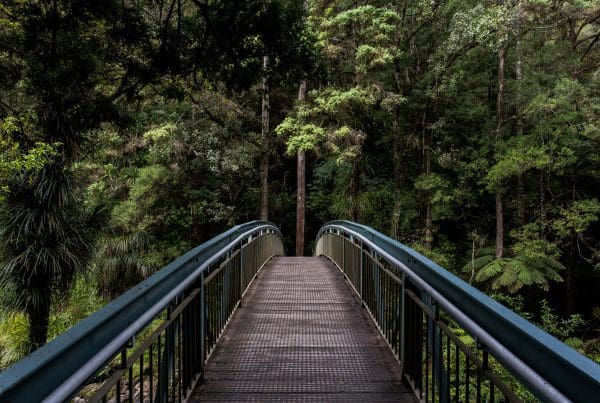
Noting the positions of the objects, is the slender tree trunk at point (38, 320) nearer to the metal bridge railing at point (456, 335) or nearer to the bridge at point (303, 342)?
the bridge at point (303, 342)

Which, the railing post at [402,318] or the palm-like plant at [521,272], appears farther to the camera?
the palm-like plant at [521,272]

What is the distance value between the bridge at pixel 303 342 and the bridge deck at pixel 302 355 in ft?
0.05

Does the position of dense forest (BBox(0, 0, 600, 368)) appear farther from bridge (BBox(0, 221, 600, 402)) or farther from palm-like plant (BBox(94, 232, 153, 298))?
bridge (BBox(0, 221, 600, 402))

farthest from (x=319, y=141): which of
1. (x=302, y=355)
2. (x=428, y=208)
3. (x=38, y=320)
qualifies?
(x=302, y=355)

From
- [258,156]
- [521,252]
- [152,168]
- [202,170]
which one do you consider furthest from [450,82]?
[152,168]

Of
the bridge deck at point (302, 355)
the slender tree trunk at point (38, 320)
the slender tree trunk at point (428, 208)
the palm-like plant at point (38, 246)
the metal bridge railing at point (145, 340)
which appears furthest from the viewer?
the slender tree trunk at point (428, 208)

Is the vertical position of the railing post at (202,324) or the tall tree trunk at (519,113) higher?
the tall tree trunk at (519,113)

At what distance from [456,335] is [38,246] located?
8.26 m

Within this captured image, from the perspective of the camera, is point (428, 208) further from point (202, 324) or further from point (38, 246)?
point (202, 324)

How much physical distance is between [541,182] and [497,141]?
2053 millimetres

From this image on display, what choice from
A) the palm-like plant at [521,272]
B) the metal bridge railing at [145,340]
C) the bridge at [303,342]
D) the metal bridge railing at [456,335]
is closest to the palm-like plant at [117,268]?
the bridge at [303,342]

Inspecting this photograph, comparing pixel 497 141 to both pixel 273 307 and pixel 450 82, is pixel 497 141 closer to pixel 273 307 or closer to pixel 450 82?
pixel 450 82

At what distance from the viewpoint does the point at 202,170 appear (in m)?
20.2

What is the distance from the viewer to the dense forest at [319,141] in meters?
6.61
